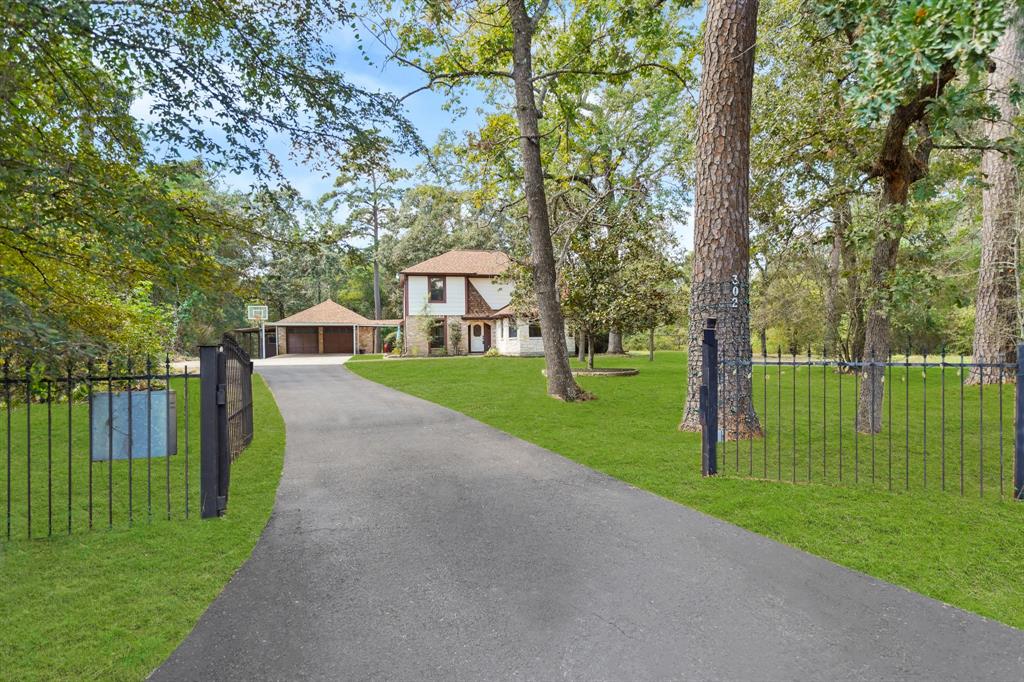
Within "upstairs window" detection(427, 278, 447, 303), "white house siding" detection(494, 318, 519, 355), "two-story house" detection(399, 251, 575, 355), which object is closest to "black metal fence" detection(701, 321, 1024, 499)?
"white house siding" detection(494, 318, 519, 355)

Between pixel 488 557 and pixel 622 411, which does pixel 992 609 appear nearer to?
pixel 488 557

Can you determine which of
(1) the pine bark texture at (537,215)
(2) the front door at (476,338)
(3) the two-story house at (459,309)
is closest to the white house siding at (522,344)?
(3) the two-story house at (459,309)

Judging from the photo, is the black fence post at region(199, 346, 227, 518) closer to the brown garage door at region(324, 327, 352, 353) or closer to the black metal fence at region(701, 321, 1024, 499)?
the black metal fence at region(701, 321, 1024, 499)

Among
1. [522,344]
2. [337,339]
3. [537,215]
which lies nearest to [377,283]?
[337,339]

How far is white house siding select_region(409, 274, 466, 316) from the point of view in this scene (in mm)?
36531

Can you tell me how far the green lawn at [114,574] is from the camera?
118 inches

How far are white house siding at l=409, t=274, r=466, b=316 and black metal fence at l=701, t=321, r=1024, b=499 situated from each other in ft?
87.3

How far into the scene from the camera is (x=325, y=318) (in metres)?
44.4

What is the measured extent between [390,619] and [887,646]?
277 centimetres

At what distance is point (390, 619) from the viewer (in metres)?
3.36

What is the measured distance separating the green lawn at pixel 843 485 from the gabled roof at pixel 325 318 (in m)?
32.9

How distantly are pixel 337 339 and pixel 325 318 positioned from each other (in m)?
2.32

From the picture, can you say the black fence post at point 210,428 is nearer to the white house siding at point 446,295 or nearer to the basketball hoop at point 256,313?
the white house siding at point 446,295

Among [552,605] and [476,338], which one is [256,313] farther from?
[552,605]
